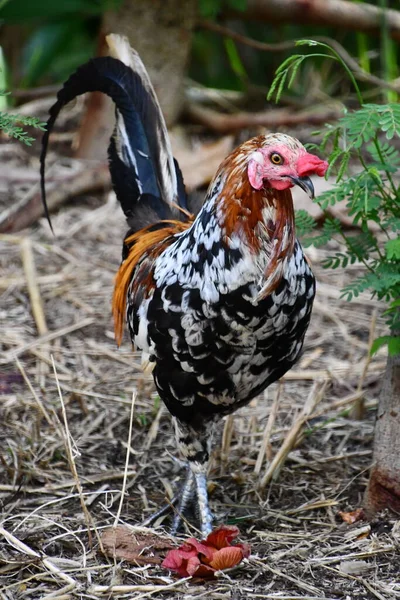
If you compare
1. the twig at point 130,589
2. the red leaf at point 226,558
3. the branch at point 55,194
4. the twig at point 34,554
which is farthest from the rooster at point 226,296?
the branch at point 55,194

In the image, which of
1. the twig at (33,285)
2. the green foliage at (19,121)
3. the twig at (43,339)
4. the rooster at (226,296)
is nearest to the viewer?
the green foliage at (19,121)

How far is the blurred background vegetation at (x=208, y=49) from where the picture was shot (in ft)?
22.3

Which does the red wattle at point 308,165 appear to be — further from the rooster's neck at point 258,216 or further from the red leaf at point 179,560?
the red leaf at point 179,560

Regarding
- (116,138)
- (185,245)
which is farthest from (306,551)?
(116,138)

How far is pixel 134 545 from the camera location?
307cm

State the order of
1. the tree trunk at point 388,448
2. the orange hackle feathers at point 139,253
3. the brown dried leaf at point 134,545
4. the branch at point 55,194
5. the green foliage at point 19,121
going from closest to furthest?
the green foliage at point 19,121
the brown dried leaf at point 134,545
the tree trunk at point 388,448
the orange hackle feathers at point 139,253
the branch at point 55,194

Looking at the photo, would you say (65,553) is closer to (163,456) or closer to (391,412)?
(163,456)

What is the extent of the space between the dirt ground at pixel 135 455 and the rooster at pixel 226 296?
36 cm

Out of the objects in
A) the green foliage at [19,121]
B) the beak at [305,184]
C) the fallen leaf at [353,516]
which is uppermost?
the green foliage at [19,121]

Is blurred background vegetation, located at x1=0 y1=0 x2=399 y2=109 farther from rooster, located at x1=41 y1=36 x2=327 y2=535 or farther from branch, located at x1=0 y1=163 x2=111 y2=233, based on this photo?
rooster, located at x1=41 y1=36 x2=327 y2=535

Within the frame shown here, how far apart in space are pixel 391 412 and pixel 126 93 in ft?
6.16

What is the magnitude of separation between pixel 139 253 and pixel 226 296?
87 centimetres

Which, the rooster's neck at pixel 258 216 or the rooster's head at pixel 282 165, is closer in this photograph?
the rooster's head at pixel 282 165

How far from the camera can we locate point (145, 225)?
3857mm
